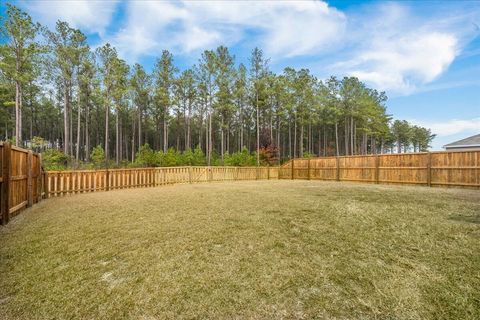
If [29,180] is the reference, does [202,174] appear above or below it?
below

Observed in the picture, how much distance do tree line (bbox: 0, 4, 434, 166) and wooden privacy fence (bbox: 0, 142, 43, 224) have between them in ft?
46.6

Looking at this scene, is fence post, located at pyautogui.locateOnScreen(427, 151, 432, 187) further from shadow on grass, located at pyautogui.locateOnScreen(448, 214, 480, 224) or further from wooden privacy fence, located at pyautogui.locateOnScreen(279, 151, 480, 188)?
shadow on grass, located at pyautogui.locateOnScreen(448, 214, 480, 224)

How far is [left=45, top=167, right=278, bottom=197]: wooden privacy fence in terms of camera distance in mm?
10203

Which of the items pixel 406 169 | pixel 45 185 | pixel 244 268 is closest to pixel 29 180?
pixel 45 185

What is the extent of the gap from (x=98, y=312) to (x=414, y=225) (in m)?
5.01

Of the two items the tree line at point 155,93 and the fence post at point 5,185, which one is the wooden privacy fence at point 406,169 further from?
the fence post at point 5,185

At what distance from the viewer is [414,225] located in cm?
450

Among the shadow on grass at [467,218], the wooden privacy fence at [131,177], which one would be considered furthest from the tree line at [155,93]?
the shadow on grass at [467,218]

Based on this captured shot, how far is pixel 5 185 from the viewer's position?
16.5 feet

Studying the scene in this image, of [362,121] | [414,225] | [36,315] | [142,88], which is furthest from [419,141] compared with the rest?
[36,315]

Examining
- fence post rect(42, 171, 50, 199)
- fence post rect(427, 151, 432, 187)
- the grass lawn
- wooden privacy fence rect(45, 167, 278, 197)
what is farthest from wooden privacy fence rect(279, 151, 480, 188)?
fence post rect(42, 171, 50, 199)

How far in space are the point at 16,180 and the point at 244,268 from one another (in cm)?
608

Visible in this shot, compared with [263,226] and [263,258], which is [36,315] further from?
[263,226]

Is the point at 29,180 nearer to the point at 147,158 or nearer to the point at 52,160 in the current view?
the point at 52,160
